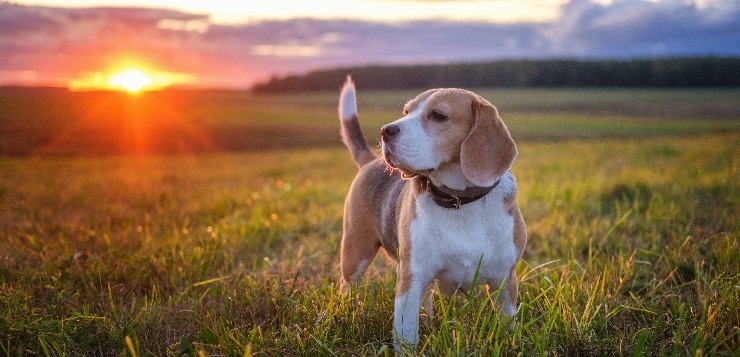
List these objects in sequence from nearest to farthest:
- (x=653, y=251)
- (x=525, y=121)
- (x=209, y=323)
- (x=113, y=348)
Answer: (x=113, y=348) < (x=209, y=323) < (x=653, y=251) < (x=525, y=121)

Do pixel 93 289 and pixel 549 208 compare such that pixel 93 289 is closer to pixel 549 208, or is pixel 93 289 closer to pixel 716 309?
pixel 716 309

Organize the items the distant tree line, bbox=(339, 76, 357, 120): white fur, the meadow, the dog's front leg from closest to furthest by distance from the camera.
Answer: the meadow < the dog's front leg < bbox=(339, 76, 357, 120): white fur < the distant tree line

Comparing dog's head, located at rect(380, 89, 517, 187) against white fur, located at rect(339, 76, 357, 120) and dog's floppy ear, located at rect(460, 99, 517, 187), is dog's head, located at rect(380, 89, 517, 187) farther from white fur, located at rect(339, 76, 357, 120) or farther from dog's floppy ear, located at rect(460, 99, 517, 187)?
white fur, located at rect(339, 76, 357, 120)

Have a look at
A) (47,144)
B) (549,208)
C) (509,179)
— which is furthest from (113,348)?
(47,144)

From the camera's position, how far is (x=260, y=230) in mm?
6637

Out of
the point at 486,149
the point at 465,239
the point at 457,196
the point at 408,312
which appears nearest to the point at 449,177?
the point at 457,196

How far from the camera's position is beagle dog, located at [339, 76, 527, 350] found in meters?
3.41

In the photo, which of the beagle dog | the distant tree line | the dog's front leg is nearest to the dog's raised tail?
the beagle dog

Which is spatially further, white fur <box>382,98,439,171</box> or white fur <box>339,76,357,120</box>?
white fur <box>339,76,357,120</box>

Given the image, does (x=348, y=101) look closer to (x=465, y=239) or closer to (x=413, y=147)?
(x=413, y=147)

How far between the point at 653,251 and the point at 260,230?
4.12 meters

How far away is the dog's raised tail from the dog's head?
1871 mm

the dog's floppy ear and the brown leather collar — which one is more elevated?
the dog's floppy ear

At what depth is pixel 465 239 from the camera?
3.43 metres
